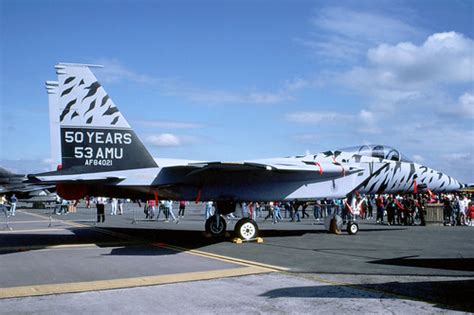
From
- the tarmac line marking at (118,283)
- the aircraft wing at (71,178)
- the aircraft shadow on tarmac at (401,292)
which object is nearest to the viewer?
the aircraft shadow on tarmac at (401,292)

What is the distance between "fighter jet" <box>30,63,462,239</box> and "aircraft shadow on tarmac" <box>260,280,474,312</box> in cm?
574

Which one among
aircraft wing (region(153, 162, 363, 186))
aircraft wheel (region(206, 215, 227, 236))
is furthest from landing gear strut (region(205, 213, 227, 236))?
aircraft wing (region(153, 162, 363, 186))

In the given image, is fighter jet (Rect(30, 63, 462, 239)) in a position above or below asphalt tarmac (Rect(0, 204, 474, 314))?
above

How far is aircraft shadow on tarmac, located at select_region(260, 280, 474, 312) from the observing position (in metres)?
6.65

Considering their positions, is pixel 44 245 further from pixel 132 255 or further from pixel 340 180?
pixel 340 180

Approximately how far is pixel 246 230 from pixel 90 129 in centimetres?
596

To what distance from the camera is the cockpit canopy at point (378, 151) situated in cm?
1711

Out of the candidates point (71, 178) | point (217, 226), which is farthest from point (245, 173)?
point (71, 178)

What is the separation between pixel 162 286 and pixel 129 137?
23.6 ft

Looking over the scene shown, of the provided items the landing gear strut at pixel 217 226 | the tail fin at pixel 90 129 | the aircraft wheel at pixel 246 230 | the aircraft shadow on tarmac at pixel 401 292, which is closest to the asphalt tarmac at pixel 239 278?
the aircraft shadow on tarmac at pixel 401 292

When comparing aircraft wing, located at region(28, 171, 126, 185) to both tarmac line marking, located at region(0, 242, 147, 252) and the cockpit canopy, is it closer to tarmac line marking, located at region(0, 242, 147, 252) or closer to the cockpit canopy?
tarmac line marking, located at region(0, 242, 147, 252)

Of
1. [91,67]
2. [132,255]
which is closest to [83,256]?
[132,255]

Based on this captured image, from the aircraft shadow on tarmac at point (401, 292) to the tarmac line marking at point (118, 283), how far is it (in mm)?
1786

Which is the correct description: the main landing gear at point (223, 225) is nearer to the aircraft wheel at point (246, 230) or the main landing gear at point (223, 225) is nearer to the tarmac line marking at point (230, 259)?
the aircraft wheel at point (246, 230)
